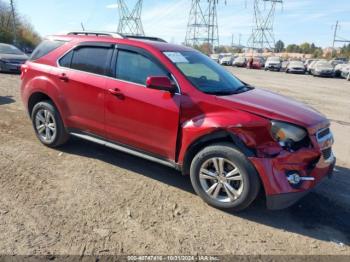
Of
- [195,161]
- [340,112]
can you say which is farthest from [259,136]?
[340,112]

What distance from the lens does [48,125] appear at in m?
5.41

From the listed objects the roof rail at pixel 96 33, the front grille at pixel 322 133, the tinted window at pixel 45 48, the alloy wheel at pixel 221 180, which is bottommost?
the alloy wheel at pixel 221 180

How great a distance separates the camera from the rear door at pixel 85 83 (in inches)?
184

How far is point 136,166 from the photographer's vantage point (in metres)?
4.98

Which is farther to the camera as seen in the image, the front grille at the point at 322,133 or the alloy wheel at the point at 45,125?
the alloy wheel at the point at 45,125

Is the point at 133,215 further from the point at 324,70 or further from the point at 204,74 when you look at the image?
the point at 324,70

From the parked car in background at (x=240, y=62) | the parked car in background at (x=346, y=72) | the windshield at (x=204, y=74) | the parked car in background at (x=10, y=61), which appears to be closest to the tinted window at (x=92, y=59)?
the windshield at (x=204, y=74)

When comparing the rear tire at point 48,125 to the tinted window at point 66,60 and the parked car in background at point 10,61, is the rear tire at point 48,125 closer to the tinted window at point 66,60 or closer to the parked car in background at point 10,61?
the tinted window at point 66,60

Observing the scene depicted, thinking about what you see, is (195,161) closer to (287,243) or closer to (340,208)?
(287,243)

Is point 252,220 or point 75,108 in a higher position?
point 75,108

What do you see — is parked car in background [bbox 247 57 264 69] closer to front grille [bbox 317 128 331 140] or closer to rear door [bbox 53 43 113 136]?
rear door [bbox 53 43 113 136]

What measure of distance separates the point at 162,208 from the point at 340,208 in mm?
2146

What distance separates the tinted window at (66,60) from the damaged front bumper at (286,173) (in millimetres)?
3100

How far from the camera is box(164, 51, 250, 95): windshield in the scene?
13.8ft
